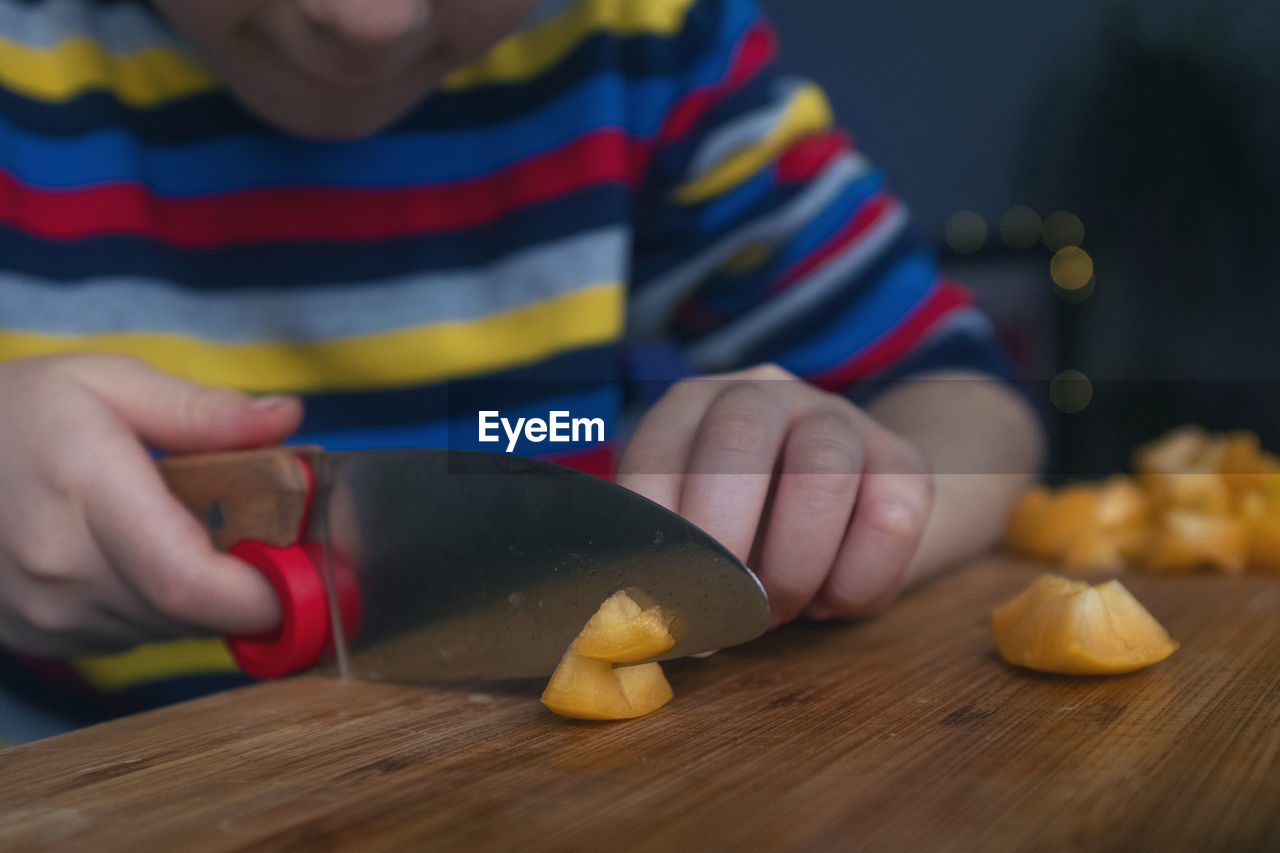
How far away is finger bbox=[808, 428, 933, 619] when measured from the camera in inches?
22.4

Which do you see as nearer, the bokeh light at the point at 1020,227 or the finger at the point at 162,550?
the finger at the point at 162,550

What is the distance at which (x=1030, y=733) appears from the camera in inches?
17.3

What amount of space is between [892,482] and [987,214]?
2333mm

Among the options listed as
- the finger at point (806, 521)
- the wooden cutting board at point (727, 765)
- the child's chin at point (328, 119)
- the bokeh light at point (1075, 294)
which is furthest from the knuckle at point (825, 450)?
the bokeh light at point (1075, 294)

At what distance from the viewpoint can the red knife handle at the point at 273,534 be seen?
1.86 ft

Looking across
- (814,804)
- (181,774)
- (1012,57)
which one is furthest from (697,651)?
(1012,57)

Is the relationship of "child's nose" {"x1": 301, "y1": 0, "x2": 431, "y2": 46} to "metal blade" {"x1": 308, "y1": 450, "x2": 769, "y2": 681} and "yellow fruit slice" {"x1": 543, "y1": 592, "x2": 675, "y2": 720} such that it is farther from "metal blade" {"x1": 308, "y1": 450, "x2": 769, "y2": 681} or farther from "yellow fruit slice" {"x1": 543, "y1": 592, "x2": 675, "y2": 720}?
"yellow fruit slice" {"x1": 543, "y1": 592, "x2": 675, "y2": 720}

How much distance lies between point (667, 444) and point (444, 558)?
0.14 metres

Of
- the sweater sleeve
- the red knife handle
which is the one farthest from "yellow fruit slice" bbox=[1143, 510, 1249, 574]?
the red knife handle

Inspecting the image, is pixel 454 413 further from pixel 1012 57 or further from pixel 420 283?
pixel 1012 57

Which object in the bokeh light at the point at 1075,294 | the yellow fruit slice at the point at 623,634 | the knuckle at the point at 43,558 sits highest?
the bokeh light at the point at 1075,294

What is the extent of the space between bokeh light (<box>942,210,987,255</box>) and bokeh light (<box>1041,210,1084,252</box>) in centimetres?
15

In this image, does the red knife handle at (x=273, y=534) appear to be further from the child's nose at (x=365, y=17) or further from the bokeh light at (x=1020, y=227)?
the bokeh light at (x=1020, y=227)

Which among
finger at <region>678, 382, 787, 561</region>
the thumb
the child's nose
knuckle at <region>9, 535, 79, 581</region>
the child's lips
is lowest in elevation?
knuckle at <region>9, 535, 79, 581</region>
